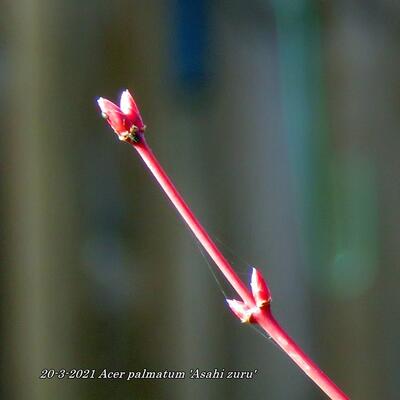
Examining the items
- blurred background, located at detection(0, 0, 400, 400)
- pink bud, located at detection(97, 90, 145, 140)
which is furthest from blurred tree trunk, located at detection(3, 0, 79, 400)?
pink bud, located at detection(97, 90, 145, 140)

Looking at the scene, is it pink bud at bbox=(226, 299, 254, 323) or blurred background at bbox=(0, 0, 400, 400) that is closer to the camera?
pink bud at bbox=(226, 299, 254, 323)

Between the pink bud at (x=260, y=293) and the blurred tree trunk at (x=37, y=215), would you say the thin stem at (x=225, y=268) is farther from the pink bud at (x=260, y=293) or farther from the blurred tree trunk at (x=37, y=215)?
the blurred tree trunk at (x=37, y=215)

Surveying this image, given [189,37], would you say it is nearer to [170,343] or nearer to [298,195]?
[298,195]

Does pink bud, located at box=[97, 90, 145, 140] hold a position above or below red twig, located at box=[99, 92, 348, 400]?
above

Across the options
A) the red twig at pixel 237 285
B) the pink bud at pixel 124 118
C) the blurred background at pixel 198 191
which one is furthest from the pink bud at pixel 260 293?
the blurred background at pixel 198 191

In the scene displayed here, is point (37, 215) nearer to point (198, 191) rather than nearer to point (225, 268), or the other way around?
point (198, 191)

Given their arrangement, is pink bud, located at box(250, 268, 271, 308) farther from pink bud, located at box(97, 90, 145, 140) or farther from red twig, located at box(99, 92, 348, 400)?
pink bud, located at box(97, 90, 145, 140)
